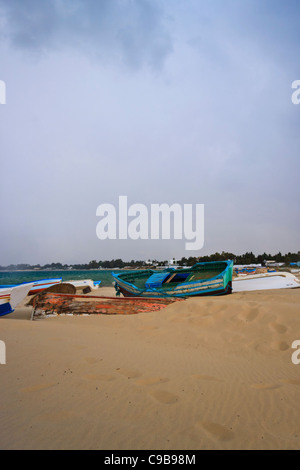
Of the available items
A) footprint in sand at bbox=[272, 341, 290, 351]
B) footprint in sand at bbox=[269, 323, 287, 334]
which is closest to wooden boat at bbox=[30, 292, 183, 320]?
footprint in sand at bbox=[269, 323, 287, 334]

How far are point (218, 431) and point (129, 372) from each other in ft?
4.76

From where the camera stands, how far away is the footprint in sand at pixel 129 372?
3.13 metres

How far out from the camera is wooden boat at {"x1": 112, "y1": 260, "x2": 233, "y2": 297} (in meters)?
10.9

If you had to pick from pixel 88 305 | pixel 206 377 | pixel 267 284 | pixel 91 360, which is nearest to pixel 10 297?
pixel 88 305

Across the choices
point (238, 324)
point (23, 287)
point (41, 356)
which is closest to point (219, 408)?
point (41, 356)

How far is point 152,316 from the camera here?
6988mm

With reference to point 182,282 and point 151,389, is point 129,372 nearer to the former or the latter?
point 151,389

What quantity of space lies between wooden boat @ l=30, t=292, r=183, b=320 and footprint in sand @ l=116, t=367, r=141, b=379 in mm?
4235

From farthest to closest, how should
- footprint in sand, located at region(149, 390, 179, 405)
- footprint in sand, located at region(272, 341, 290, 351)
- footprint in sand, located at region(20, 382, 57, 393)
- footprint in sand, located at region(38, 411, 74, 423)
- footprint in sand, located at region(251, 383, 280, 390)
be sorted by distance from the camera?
1. footprint in sand, located at region(272, 341, 290, 351)
2. footprint in sand, located at region(251, 383, 280, 390)
3. footprint in sand, located at region(20, 382, 57, 393)
4. footprint in sand, located at region(149, 390, 179, 405)
5. footprint in sand, located at region(38, 411, 74, 423)

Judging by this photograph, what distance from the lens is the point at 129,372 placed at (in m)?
3.26

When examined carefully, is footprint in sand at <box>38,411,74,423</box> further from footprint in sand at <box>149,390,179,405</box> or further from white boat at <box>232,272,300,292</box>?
white boat at <box>232,272,300,292</box>
